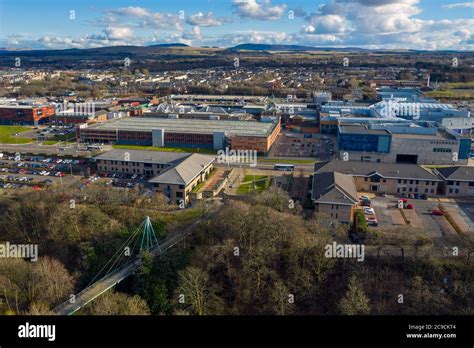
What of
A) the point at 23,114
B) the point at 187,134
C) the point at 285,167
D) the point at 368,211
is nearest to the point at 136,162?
the point at 187,134

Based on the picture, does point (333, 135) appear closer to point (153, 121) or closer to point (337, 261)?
point (153, 121)

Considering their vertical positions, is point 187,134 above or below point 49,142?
above

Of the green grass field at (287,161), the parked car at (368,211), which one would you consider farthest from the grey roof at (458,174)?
the green grass field at (287,161)

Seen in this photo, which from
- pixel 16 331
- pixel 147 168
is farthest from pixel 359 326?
pixel 147 168

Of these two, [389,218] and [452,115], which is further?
[452,115]

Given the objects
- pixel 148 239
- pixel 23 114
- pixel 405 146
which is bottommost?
pixel 148 239

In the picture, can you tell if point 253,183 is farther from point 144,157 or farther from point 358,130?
point 358,130

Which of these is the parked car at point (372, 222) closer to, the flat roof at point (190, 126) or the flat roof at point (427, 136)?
the flat roof at point (427, 136)

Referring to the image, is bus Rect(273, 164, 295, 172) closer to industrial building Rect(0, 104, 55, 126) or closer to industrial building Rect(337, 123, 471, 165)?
industrial building Rect(337, 123, 471, 165)
